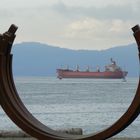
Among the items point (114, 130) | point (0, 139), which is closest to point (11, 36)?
point (114, 130)

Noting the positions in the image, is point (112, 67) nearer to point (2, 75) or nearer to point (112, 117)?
point (112, 117)

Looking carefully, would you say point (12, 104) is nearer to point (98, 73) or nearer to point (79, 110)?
point (79, 110)

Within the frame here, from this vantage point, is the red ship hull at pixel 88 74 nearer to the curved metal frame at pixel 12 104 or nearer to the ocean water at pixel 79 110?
the ocean water at pixel 79 110

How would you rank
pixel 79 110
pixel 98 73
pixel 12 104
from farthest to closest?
pixel 98 73 < pixel 79 110 < pixel 12 104

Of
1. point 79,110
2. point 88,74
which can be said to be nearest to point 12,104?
point 79,110

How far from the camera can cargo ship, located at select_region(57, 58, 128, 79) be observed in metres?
79.8

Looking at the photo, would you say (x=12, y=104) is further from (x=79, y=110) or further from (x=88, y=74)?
(x=88, y=74)

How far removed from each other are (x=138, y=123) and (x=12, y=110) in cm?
1596

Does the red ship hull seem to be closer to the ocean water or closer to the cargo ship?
the cargo ship

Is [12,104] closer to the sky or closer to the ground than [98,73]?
closer to the ground

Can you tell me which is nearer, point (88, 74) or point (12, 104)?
point (12, 104)

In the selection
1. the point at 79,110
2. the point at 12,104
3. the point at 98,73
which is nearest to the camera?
the point at 12,104


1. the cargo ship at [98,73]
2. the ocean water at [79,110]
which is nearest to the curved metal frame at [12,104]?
the ocean water at [79,110]

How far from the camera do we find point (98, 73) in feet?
284
